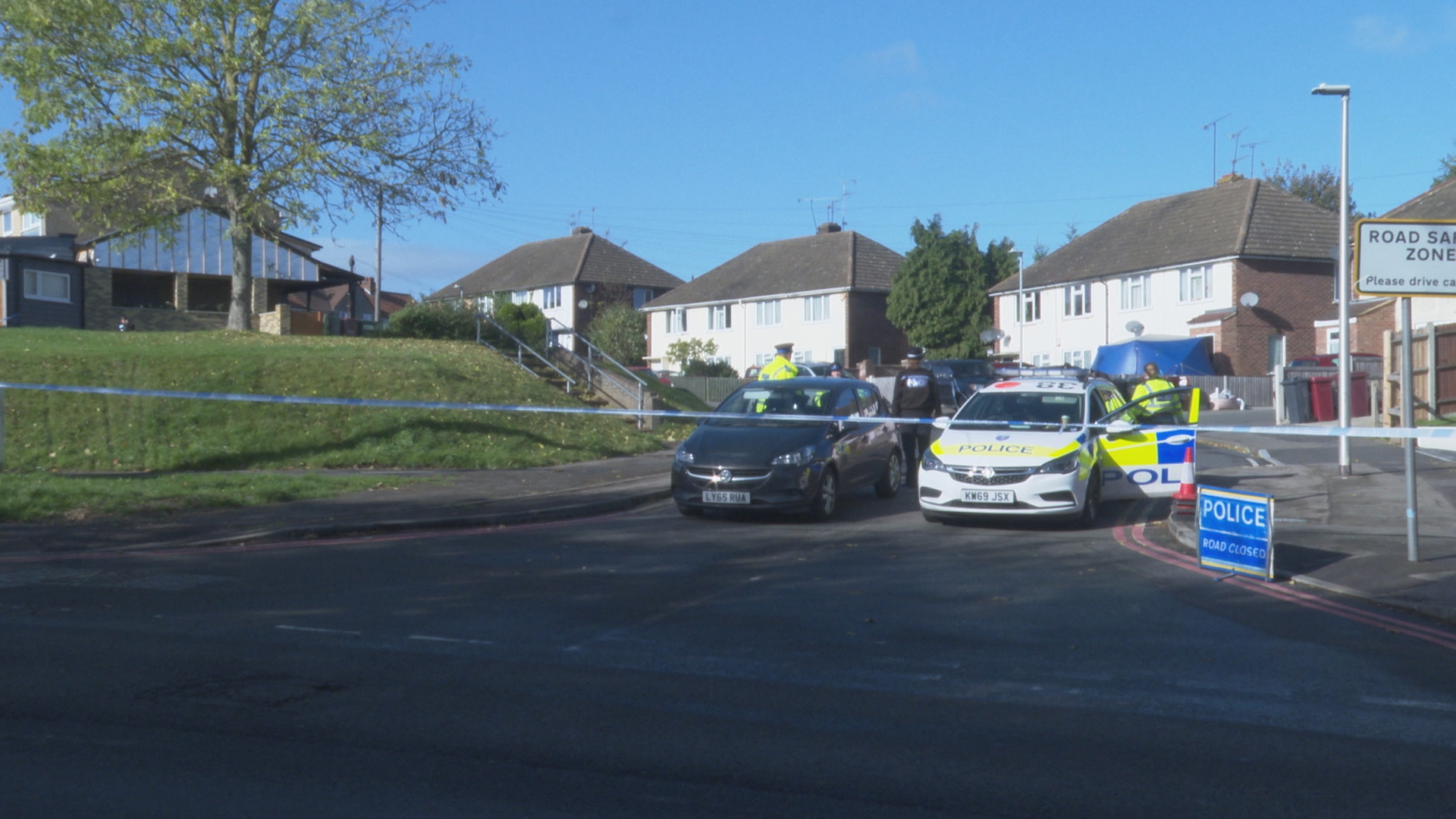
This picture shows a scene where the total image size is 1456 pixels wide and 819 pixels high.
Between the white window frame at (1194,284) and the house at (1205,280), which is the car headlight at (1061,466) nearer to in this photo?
the house at (1205,280)

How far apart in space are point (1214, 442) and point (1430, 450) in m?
5.70

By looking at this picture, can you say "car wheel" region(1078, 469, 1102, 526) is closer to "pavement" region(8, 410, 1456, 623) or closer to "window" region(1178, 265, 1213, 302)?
"pavement" region(8, 410, 1456, 623)

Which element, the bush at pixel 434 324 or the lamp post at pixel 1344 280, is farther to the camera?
the bush at pixel 434 324

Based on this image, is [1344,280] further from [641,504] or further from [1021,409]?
[641,504]

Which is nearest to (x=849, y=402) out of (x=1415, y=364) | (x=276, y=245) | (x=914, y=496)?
(x=914, y=496)

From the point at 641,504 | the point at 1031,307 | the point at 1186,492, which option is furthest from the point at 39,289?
the point at 1031,307

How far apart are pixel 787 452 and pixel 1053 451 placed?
2.70 m

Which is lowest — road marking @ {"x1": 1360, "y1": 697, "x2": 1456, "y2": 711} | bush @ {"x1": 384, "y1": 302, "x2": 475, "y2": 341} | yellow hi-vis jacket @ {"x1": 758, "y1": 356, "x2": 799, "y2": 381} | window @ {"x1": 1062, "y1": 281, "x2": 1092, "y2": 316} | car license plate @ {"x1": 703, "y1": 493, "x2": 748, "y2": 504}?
road marking @ {"x1": 1360, "y1": 697, "x2": 1456, "y2": 711}

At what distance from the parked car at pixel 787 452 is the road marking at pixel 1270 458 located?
7.31 meters

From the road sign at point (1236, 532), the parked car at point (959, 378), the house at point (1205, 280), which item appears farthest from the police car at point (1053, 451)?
the house at point (1205, 280)

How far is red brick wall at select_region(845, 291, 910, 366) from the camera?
59531 millimetres

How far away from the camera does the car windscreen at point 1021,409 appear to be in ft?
43.5

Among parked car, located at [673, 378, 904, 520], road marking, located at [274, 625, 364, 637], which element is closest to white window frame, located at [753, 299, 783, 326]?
parked car, located at [673, 378, 904, 520]

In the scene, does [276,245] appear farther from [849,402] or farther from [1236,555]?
[1236,555]
